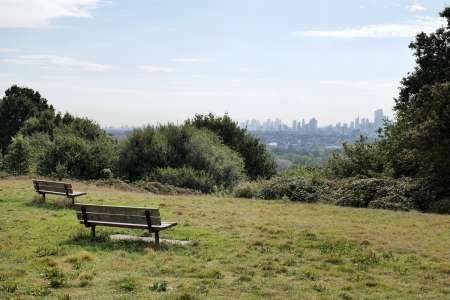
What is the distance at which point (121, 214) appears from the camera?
10016 mm

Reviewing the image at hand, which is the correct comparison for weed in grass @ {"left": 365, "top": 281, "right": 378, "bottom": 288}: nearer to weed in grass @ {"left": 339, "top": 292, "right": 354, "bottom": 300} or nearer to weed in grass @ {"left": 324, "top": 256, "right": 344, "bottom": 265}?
weed in grass @ {"left": 339, "top": 292, "right": 354, "bottom": 300}

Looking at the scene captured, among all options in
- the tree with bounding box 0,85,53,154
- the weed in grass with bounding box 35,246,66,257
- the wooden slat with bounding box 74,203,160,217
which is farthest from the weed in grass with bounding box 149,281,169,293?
the tree with bounding box 0,85,53,154

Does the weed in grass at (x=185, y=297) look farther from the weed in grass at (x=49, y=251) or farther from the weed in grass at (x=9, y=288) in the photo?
the weed in grass at (x=49, y=251)

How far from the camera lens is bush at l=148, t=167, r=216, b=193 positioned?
→ 90.2 ft

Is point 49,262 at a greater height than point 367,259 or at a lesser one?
greater

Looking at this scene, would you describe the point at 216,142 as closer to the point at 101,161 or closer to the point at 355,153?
the point at 101,161

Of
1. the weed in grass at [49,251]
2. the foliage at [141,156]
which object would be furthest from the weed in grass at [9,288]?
the foliage at [141,156]

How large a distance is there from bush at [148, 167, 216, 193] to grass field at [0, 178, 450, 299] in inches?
A: 500

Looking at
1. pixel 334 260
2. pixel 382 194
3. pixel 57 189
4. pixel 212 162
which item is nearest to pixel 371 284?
pixel 334 260

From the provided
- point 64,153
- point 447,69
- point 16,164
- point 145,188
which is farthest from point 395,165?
point 16,164

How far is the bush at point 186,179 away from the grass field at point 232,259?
12.7 m

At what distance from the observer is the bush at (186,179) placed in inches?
1082

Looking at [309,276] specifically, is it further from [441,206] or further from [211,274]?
[441,206]

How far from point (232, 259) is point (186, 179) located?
61.7ft
